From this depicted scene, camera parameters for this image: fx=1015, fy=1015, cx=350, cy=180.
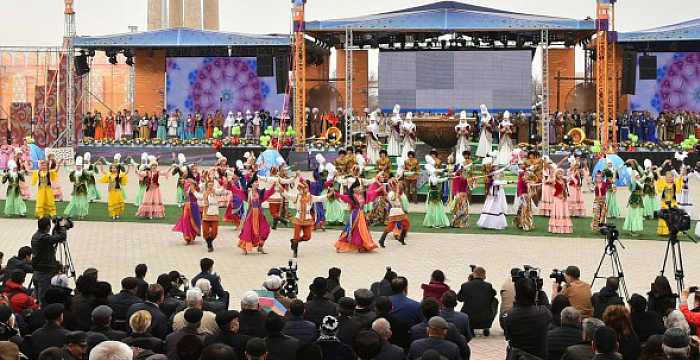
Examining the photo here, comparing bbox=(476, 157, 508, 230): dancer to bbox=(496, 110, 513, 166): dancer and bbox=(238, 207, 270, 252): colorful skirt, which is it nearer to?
bbox=(238, 207, 270, 252): colorful skirt

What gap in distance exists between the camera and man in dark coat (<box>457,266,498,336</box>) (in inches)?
432

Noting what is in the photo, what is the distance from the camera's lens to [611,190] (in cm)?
2181

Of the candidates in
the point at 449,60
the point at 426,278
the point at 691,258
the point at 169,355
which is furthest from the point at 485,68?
the point at 169,355

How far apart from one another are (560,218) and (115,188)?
9900mm

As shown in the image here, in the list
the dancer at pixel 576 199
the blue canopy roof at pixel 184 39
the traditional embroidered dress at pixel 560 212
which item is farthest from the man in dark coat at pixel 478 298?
the blue canopy roof at pixel 184 39

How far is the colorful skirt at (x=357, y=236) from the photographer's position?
1788 centimetres

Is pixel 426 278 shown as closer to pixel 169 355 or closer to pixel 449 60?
pixel 169 355

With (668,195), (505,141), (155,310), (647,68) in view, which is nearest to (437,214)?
(668,195)

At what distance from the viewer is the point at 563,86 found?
144ft

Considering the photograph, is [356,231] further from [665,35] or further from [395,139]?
[665,35]

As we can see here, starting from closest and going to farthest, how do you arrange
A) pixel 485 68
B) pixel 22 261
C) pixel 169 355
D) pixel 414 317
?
pixel 169 355
pixel 414 317
pixel 22 261
pixel 485 68

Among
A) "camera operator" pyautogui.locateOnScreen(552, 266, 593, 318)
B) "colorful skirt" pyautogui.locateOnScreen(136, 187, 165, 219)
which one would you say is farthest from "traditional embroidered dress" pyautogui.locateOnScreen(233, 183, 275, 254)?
"camera operator" pyautogui.locateOnScreen(552, 266, 593, 318)

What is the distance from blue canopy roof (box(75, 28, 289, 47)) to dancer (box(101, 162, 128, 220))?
1811 centimetres

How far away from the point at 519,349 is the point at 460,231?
1286 centimetres
